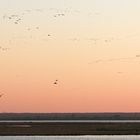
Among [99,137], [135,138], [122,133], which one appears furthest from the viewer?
[122,133]

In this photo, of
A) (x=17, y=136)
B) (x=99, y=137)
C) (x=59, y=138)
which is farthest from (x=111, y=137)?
(x=17, y=136)

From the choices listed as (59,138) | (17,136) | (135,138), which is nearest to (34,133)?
(17,136)

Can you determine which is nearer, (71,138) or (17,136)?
(71,138)

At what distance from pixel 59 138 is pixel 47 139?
225cm

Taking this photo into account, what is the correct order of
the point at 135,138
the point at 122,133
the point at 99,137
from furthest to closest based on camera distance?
the point at 122,133
the point at 99,137
the point at 135,138

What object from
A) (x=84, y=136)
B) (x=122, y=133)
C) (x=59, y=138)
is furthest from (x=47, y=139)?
(x=122, y=133)

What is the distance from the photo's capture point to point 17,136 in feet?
326

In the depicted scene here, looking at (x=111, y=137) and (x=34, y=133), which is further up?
(x=111, y=137)

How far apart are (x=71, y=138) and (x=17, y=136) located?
1119cm

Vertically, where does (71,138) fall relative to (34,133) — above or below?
above

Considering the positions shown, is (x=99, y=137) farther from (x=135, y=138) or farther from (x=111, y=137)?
(x=135, y=138)

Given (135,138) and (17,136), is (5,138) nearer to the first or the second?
(17,136)

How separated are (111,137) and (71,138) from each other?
22.1 ft

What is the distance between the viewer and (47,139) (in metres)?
91.8
